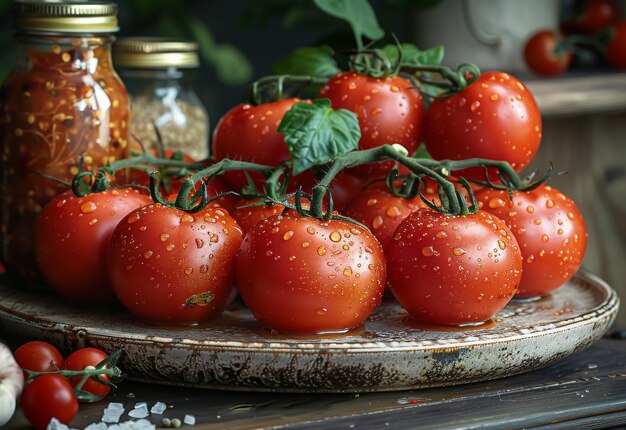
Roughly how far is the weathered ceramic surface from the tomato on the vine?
4cm

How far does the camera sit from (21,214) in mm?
998

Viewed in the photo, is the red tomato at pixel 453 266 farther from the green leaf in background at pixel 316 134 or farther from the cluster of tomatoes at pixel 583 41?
the cluster of tomatoes at pixel 583 41

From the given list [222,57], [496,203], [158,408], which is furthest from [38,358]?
[222,57]

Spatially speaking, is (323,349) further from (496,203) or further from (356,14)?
(356,14)

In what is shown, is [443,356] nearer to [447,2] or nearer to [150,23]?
[447,2]

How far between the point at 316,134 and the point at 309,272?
141mm

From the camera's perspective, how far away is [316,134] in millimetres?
863

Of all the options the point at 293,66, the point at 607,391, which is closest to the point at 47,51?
the point at 293,66

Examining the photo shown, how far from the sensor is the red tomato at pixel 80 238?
89 centimetres

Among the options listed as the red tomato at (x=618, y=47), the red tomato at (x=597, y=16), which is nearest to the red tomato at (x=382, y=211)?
the red tomato at (x=618, y=47)

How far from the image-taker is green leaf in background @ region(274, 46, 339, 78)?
1106 millimetres

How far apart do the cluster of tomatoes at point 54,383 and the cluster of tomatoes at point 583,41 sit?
1352 mm

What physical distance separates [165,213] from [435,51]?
406mm

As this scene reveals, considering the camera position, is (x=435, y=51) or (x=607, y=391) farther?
(x=435, y=51)
